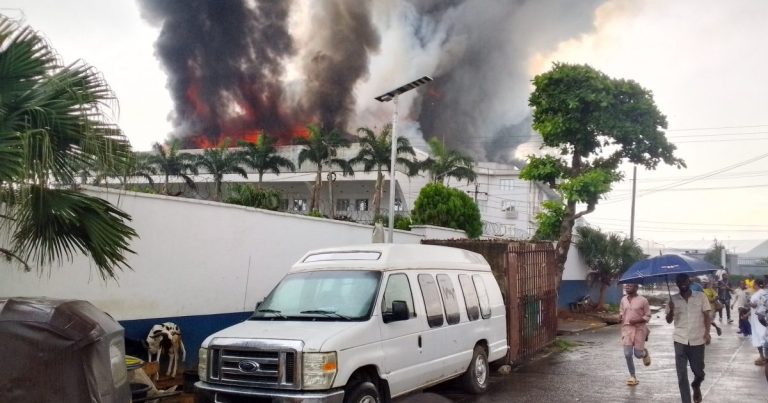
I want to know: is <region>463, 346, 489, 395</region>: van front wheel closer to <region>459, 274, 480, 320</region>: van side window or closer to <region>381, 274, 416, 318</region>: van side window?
<region>459, 274, 480, 320</region>: van side window

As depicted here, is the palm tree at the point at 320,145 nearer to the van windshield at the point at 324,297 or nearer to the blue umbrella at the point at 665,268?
Result: the blue umbrella at the point at 665,268

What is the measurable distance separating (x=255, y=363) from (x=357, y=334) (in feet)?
3.63

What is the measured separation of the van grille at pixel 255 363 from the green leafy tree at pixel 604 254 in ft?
80.8

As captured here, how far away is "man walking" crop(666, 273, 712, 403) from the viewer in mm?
8109

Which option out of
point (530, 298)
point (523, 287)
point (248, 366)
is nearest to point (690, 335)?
point (523, 287)

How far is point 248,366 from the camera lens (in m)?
6.50

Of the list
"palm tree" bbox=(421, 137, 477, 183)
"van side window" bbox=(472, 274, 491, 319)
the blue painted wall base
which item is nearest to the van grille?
the blue painted wall base

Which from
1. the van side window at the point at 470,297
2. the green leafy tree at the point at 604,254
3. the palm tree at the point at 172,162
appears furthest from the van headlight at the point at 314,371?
the palm tree at the point at 172,162

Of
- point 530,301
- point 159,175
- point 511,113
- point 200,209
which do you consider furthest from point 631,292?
point 511,113

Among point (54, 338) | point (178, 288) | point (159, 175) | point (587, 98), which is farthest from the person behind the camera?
point (159, 175)

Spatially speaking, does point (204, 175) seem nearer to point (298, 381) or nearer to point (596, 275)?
point (596, 275)

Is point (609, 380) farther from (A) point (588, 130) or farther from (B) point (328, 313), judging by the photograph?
(A) point (588, 130)

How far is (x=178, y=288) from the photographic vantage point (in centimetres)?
988

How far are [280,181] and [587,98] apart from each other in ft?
133
